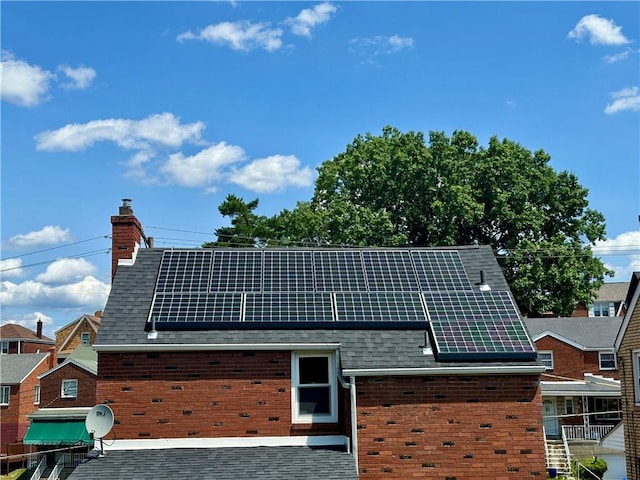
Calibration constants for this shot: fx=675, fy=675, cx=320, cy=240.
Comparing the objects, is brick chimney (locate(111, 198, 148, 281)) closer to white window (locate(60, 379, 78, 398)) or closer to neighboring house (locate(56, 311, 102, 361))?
white window (locate(60, 379, 78, 398))

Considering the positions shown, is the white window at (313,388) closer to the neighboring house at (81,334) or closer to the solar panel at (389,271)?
the solar panel at (389,271)

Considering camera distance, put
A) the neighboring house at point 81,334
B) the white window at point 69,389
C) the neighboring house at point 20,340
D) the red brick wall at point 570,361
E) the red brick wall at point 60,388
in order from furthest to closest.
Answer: the neighboring house at point 20,340, the neighboring house at point 81,334, the white window at point 69,389, the red brick wall at point 60,388, the red brick wall at point 570,361

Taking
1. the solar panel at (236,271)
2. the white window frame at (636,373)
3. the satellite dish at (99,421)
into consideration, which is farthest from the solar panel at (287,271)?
the white window frame at (636,373)

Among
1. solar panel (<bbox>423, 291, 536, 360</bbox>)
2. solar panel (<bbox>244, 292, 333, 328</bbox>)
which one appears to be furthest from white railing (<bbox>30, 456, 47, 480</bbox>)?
solar panel (<bbox>423, 291, 536, 360</bbox>)

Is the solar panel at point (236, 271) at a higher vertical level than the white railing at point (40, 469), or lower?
higher

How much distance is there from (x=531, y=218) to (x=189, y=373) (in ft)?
106

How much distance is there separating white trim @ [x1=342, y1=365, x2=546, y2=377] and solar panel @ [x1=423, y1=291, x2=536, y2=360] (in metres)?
0.29

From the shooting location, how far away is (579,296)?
4272cm

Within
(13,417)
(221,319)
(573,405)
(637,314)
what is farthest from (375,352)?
(13,417)

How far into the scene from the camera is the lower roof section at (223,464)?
1326 centimetres

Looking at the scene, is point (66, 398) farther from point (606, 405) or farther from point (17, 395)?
point (606, 405)

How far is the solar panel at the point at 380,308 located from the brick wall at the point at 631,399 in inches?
277

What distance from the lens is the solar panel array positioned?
15625mm

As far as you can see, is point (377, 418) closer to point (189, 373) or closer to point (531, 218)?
point (189, 373)
